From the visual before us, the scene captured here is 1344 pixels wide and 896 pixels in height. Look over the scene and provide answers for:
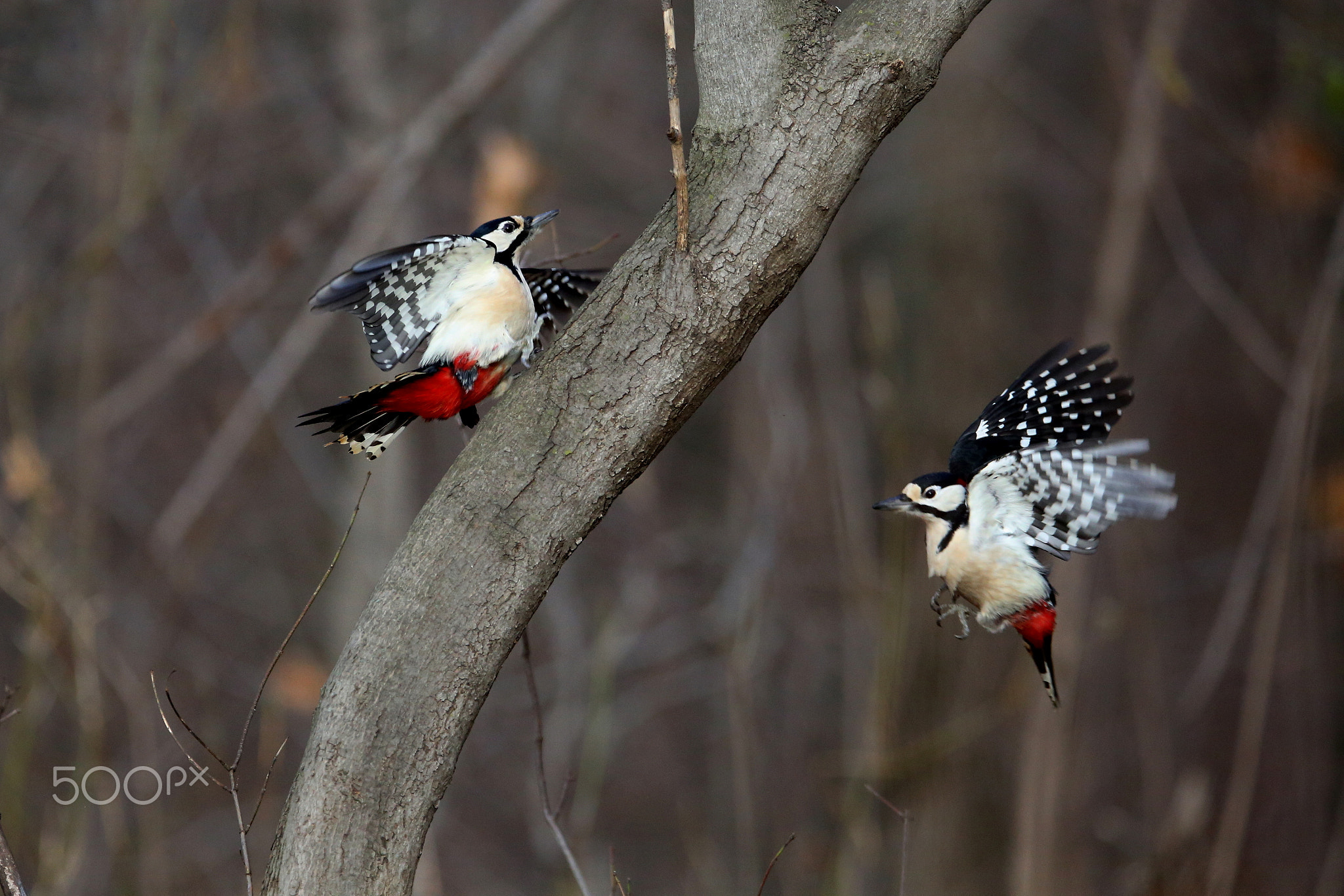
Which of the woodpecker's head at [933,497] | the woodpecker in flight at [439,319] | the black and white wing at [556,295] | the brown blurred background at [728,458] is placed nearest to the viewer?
the woodpecker's head at [933,497]

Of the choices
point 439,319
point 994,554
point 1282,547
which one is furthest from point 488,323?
point 1282,547

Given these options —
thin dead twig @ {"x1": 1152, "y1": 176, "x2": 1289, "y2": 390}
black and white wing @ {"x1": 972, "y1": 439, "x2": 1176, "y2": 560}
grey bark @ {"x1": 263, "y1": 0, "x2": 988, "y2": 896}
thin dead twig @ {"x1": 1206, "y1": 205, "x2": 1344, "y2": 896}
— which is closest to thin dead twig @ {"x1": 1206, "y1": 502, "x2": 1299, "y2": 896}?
thin dead twig @ {"x1": 1206, "y1": 205, "x2": 1344, "y2": 896}

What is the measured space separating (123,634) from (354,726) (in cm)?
610

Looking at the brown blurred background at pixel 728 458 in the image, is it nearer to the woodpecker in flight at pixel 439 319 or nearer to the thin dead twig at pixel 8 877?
the woodpecker in flight at pixel 439 319

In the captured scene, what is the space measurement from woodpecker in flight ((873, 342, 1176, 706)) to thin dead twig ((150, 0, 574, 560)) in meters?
2.60

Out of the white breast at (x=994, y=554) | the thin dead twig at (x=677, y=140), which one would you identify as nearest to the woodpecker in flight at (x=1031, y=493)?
the white breast at (x=994, y=554)

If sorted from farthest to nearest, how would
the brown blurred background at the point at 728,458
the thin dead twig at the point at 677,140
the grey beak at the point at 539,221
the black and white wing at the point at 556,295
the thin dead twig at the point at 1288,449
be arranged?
the brown blurred background at the point at 728,458
the thin dead twig at the point at 1288,449
the black and white wing at the point at 556,295
the grey beak at the point at 539,221
the thin dead twig at the point at 677,140

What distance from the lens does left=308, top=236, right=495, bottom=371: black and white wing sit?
8.59 feet

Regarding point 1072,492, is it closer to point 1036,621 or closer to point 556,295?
point 1036,621

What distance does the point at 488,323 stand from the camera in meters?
2.63

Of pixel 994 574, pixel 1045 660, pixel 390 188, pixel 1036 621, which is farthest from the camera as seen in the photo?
pixel 390 188

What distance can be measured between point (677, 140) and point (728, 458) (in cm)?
608

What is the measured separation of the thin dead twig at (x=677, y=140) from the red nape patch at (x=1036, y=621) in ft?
3.99

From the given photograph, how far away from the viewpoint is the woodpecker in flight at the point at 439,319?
8.38ft
